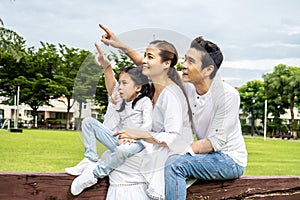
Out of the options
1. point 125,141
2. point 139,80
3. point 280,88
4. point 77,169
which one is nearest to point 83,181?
point 77,169

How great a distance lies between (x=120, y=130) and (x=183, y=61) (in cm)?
45

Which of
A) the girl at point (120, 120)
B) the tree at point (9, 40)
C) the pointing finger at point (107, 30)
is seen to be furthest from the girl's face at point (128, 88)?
the tree at point (9, 40)

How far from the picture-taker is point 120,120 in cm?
243

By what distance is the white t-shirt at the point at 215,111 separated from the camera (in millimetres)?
2520

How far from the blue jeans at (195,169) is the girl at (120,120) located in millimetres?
210

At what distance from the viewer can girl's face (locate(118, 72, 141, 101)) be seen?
7.69 ft

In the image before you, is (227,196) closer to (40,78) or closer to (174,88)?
(174,88)

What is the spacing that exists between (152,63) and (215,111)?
0.43 m

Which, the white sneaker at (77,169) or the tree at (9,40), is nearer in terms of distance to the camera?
the white sneaker at (77,169)

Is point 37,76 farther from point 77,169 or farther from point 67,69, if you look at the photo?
point 77,169

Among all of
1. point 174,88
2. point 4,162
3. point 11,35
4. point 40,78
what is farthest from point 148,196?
point 40,78

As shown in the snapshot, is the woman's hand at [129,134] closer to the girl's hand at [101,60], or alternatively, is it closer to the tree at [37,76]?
the girl's hand at [101,60]

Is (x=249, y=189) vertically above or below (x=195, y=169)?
below

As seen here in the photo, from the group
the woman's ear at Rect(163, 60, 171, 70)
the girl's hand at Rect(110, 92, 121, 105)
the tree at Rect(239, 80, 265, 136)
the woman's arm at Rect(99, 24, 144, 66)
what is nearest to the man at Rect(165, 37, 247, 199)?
the woman's ear at Rect(163, 60, 171, 70)
